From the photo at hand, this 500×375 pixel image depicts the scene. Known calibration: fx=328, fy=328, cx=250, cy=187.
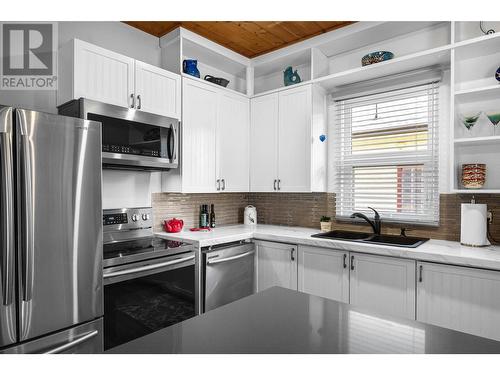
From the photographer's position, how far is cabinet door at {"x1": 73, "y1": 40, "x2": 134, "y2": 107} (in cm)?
219

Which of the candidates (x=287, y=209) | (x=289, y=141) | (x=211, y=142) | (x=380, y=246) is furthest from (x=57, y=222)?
(x=287, y=209)

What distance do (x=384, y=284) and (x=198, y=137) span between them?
6.29 ft

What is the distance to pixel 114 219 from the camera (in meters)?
2.61

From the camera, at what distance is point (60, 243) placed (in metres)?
1.66

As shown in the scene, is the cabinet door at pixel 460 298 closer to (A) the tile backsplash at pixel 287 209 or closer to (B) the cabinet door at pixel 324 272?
(B) the cabinet door at pixel 324 272

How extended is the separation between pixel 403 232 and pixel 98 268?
2.29 metres

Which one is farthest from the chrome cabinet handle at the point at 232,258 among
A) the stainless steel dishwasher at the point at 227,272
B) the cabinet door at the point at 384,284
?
the cabinet door at the point at 384,284

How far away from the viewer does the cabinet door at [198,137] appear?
285 centimetres

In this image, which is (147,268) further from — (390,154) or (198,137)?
(390,154)

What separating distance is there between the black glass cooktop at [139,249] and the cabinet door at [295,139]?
1221mm

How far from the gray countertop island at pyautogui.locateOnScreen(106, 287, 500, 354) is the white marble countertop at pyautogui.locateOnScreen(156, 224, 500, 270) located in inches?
50.4

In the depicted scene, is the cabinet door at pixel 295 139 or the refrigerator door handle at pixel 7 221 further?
the cabinet door at pixel 295 139

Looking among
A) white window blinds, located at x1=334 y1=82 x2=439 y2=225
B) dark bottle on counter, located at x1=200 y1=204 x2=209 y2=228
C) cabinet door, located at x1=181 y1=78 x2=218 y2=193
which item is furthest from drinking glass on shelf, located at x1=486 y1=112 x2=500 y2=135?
dark bottle on counter, located at x1=200 y1=204 x2=209 y2=228

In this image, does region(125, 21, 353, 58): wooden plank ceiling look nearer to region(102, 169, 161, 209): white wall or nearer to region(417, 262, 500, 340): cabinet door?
region(102, 169, 161, 209): white wall
